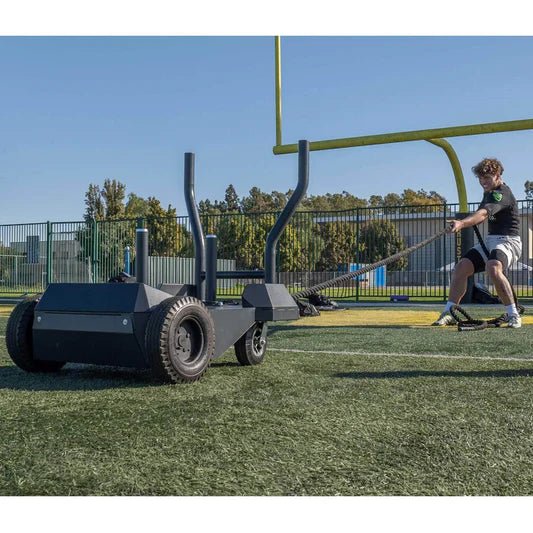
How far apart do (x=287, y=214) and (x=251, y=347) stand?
2.87ft

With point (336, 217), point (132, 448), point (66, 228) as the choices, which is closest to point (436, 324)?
point (132, 448)

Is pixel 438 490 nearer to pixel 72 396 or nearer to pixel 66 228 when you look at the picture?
pixel 72 396

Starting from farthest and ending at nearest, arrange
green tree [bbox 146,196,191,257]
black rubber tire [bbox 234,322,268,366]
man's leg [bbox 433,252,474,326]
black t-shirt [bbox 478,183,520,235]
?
green tree [bbox 146,196,191,257]
man's leg [bbox 433,252,474,326]
black t-shirt [bbox 478,183,520,235]
black rubber tire [bbox 234,322,268,366]

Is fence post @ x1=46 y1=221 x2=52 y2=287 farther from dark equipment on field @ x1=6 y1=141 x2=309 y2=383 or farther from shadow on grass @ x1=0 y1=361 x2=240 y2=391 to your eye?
dark equipment on field @ x1=6 y1=141 x2=309 y2=383

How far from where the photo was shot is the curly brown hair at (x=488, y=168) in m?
6.04

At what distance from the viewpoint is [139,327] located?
3.09 m

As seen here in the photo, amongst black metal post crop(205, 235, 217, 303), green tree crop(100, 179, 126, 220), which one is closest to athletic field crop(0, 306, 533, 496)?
black metal post crop(205, 235, 217, 303)

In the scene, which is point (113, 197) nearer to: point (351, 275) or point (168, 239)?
point (168, 239)

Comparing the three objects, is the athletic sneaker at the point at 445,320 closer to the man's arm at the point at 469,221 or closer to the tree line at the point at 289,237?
the man's arm at the point at 469,221

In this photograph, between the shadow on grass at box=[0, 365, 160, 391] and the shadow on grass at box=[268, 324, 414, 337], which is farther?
the shadow on grass at box=[268, 324, 414, 337]

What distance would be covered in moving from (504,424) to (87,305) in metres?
2.03

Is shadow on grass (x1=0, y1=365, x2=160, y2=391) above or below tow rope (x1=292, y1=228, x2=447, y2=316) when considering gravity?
below

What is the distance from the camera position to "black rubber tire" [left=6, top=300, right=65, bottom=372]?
3.46 m

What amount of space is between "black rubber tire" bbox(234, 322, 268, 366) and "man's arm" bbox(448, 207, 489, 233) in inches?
73.9
